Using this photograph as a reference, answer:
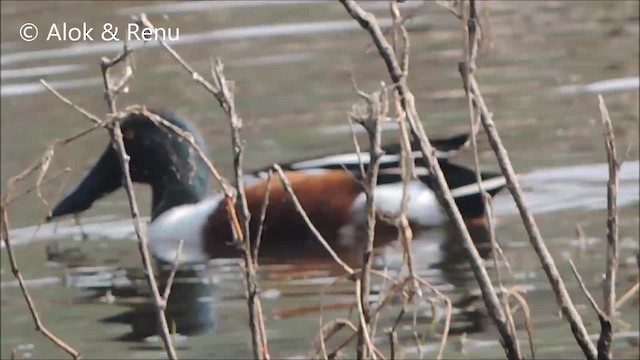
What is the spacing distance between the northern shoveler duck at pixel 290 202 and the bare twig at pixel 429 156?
3979 mm

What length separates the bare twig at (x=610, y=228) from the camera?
4.25 meters

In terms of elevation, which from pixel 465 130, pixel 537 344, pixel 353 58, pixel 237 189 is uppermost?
pixel 353 58

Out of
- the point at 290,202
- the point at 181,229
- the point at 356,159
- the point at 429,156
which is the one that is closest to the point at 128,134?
the point at 181,229

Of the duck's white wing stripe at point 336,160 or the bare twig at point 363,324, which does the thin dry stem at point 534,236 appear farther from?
the duck's white wing stripe at point 336,160

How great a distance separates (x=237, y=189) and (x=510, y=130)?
6.08m

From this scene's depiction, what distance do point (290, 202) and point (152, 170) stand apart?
102 cm

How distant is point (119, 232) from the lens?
9070 millimetres

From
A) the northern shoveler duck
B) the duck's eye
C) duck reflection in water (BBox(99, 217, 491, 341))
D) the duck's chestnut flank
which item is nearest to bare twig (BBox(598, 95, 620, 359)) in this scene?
duck reflection in water (BBox(99, 217, 491, 341))

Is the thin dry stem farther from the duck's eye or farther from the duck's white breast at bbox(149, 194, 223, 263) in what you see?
the duck's eye

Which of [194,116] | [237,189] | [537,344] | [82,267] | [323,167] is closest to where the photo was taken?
[237,189]

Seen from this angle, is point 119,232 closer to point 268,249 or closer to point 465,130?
point 268,249

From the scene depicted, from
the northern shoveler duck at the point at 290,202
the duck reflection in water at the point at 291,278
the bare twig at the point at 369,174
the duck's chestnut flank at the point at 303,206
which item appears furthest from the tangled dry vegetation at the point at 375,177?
the duck's chestnut flank at the point at 303,206

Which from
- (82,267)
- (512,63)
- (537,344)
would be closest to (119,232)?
(82,267)

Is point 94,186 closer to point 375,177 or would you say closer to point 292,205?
point 292,205
